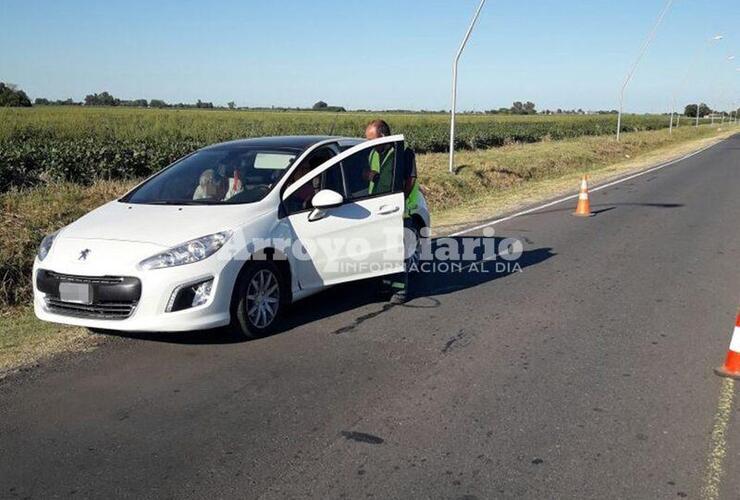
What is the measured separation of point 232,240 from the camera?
18.0ft

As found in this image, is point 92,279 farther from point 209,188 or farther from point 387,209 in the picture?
point 387,209

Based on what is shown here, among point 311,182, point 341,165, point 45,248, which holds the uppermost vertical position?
point 341,165

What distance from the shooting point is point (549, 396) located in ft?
15.2

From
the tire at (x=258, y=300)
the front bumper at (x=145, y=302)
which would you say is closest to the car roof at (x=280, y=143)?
the tire at (x=258, y=300)

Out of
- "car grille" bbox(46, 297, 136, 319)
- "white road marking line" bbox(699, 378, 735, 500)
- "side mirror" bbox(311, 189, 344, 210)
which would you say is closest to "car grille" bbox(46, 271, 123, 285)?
"car grille" bbox(46, 297, 136, 319)

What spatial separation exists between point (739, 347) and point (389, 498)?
122 inches

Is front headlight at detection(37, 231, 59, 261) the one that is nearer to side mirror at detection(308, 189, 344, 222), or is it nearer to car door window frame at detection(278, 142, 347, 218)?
car door window frame at detection(278, 142, 347, 218)

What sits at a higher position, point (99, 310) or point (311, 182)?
point (311, 182)

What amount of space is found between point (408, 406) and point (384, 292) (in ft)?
9.40

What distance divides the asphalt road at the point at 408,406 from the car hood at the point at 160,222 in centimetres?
90

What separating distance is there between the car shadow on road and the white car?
0.32 meters

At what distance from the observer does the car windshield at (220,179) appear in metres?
6.17

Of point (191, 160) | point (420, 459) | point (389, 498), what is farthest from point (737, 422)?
point (191, 160)

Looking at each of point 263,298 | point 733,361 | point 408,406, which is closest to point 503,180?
point 263,298
